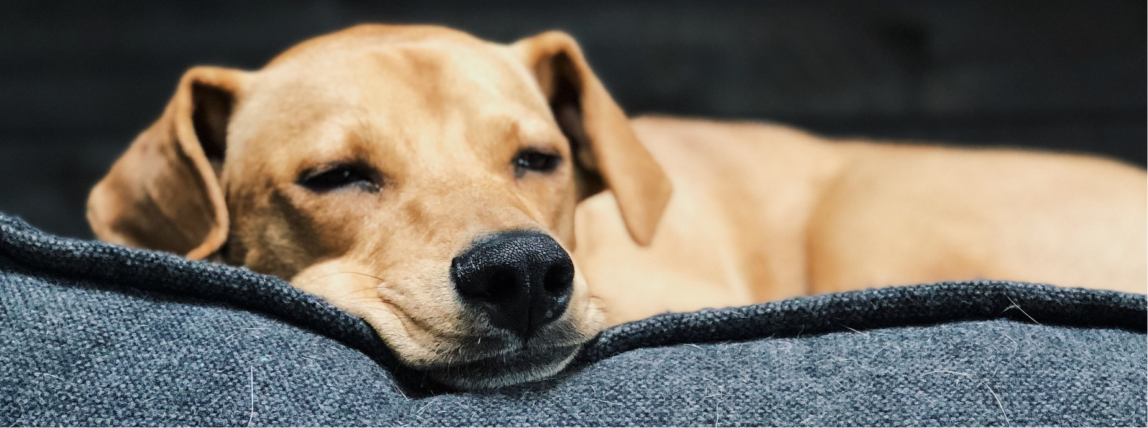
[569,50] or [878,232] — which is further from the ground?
[569,50]

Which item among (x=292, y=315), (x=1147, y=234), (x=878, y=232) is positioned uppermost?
(x=292, y=315)

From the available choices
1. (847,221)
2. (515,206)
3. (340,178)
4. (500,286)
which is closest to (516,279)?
(500,286)

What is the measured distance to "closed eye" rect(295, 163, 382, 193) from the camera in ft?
3.94

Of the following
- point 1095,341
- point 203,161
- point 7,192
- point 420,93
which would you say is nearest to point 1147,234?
point 1095,341

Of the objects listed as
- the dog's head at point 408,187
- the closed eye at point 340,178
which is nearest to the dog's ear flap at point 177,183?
the dog's head at point 408,187

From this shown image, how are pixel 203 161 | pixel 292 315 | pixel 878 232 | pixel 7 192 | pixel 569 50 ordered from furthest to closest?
pixel 7 192
pixel 878 232
pixel 569 50
pixel 203 161
pixel 292 315

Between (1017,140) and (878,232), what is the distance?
3.25ft

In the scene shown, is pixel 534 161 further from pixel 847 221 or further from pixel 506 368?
pixel 847 221

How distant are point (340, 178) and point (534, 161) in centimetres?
32

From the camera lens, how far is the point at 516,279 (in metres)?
0.87

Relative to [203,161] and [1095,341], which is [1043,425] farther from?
[203,161]

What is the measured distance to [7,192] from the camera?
2342mm

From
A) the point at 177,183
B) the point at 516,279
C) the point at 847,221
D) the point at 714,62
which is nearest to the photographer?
the point at 516,279

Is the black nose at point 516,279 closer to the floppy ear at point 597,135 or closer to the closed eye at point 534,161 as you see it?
the closed eye at point 534,161
